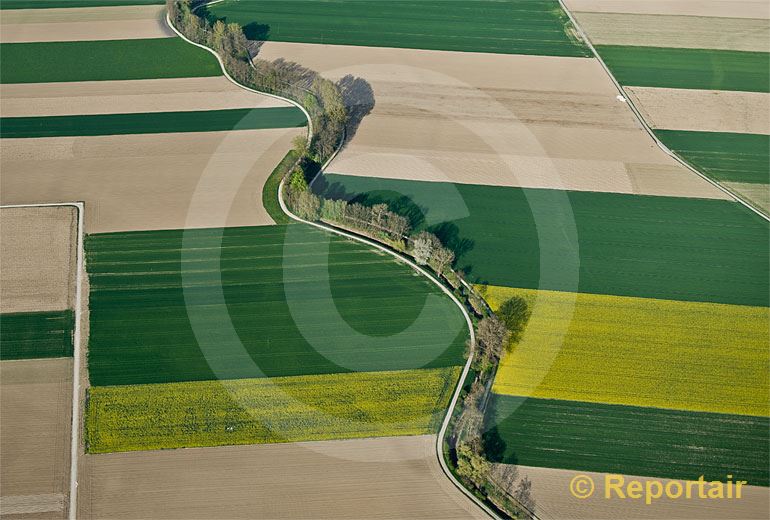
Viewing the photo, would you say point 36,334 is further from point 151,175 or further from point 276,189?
point 276,189

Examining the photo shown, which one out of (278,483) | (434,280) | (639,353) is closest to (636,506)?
(639,353)

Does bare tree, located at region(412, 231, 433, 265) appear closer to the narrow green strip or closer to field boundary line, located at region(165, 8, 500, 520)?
field boundary line, located at region(165, 8, 500, 520)

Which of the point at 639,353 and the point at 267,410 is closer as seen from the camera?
the point at 267,410

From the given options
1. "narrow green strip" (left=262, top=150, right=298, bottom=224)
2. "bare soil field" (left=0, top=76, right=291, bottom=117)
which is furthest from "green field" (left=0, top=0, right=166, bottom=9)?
"narrow green strip" (left=262, top=150, right=298, bottom=224)

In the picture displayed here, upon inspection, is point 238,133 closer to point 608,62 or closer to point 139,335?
point 139,335

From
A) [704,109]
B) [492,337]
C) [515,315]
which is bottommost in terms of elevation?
[492,337]

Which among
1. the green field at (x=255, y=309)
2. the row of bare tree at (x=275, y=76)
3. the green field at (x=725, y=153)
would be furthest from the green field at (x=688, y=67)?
the green field at (x=255, y=309)
